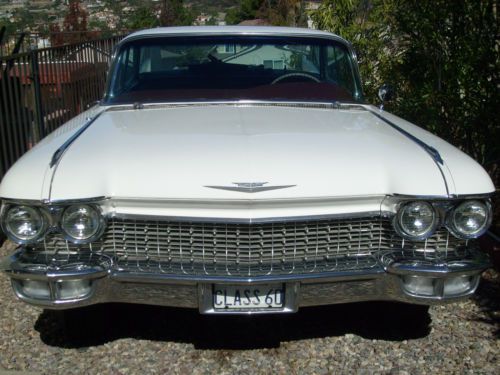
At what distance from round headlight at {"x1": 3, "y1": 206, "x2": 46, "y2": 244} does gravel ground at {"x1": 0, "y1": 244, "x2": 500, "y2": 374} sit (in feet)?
2.23

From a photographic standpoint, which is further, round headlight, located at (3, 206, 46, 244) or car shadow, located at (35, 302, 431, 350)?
car shadow, located at (35, 302, 431, 350)

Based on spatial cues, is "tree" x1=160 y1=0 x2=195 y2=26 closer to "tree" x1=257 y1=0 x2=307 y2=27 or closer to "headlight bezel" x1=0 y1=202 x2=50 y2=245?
"tree" x1=257 y1=0 x2=307 y2=27

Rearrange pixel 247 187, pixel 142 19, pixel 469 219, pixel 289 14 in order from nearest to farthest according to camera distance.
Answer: pixel 247 187 → pixel 469 219 → pixel 289 14 → pixel 142 19

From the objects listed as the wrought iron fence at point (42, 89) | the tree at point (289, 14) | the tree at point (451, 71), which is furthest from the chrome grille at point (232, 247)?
the tree at point (289, 14)

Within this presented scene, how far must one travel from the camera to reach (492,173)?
218 inches

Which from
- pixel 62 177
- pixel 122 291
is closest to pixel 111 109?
pixel 62 177

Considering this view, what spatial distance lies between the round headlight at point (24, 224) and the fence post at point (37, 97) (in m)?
3.98

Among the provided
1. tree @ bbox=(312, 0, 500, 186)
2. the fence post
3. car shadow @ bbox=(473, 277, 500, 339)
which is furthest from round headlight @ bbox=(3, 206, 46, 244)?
the fence post

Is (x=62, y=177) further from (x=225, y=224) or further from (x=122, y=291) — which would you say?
(x=225, y=224)

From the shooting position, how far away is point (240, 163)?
2.98 meters

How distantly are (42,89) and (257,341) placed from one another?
16.6 ft

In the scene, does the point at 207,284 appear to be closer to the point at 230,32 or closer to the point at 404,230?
the point at 404,230

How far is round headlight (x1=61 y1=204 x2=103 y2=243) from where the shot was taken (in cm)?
293

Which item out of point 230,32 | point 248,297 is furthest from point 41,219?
point 230,32
